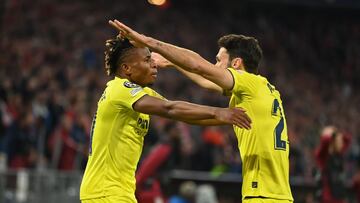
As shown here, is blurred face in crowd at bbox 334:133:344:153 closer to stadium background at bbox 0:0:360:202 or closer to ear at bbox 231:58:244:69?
stadium background at bbox 0:0:360:202

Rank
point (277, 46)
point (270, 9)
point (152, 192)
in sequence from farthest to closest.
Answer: point (270, 9)
point (277, 46)
point (152, 192)

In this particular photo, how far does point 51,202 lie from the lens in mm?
13180

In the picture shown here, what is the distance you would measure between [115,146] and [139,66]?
2.24 ft

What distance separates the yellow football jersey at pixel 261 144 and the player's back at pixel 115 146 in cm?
80

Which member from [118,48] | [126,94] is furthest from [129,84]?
[118,48]

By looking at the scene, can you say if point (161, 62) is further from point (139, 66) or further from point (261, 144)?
point (261, 144)

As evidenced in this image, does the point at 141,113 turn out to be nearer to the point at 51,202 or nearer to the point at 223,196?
the point at 51,202

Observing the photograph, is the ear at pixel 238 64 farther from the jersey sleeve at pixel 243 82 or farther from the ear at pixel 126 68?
the ear at pixel 126 68

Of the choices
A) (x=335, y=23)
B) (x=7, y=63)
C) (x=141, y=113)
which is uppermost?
(x=335, y=23)

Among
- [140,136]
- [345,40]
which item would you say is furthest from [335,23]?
[140,136]

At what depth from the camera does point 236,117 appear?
608cm

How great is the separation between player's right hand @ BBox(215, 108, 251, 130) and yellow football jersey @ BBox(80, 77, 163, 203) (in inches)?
27.8

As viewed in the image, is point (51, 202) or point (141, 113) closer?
point (141, 113)

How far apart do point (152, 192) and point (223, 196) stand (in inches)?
A: 128
